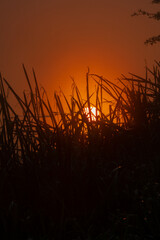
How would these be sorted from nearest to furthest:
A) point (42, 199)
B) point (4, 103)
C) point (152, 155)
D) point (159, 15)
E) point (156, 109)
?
1. point (42, 199)
2. point (4, 103)
3. point (152, 155)
4. point (156, 109)
5. point (159, 15)

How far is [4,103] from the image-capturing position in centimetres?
117

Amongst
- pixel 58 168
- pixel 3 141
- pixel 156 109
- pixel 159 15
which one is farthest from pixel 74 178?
pixel 159 15

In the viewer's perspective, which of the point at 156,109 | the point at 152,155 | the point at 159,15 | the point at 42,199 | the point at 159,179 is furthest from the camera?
the point at 159,15

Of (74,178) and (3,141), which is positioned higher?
(3,141)

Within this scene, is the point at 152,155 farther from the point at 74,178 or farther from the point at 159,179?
the point at 74,178

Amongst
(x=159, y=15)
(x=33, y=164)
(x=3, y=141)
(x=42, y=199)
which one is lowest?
(x=42, y=199)

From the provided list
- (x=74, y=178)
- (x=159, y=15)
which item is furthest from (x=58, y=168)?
(x=159, y=15)

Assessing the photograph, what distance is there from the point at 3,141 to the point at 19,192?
0.84ft

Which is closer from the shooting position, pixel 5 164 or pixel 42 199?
pixel 42 199

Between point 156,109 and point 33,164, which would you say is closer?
point 33,164

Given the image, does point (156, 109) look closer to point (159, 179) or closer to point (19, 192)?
point (159, 179)

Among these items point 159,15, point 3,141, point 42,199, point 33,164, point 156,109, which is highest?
point 159,15

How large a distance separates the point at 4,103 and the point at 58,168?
12.4 inches

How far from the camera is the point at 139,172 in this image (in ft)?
3.65
